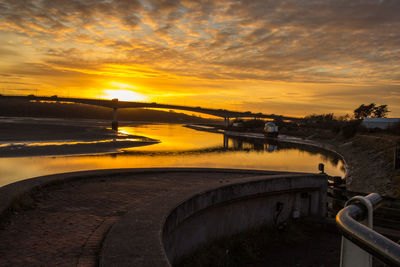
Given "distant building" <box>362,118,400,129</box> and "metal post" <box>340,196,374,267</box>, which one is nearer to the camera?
"metal post" <box>340,196,374,267</box>

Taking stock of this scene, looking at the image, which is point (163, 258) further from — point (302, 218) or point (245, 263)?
point (302, 218)

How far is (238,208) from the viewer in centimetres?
820

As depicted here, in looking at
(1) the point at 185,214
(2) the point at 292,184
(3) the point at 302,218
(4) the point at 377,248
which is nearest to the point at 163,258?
(1) the point at 185,214

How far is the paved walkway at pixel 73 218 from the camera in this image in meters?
4.29

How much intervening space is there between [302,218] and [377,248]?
30.5 ft

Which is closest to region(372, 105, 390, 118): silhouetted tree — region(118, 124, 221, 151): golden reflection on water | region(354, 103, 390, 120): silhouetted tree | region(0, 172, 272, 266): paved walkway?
region(354, 103, 390, 120): silhouetted tree

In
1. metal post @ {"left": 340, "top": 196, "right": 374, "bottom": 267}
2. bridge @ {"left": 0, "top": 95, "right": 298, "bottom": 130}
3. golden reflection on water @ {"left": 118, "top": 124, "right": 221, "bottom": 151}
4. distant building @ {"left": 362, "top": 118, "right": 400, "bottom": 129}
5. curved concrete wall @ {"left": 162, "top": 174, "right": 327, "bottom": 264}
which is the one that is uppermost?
bridge @ {"left": 0, "top": 95, "right": 298, "bottom": 130}

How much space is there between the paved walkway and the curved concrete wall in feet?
1.27

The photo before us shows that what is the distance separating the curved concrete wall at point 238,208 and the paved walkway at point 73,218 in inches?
15.2

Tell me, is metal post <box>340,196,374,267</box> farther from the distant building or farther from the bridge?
the bridge

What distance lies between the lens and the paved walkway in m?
4.29

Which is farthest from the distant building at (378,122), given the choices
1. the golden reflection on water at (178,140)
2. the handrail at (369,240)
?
the handrail at (369,240)

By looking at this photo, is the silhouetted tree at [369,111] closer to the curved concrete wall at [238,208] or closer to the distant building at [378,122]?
the distant building at [378,122]

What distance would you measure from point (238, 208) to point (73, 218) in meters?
4.13
